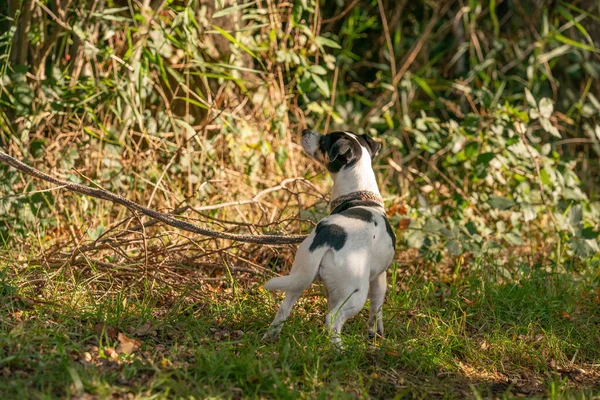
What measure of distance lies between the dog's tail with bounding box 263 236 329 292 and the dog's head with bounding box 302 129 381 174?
1.87ft

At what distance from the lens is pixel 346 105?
7445 millimetres

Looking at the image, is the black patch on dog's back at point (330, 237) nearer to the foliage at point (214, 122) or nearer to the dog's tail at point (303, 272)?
the dog's tail at point (303, 272)

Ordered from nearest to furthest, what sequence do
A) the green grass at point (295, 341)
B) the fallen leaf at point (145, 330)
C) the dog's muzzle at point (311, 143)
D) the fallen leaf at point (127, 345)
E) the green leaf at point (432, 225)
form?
the green grass at point (295, 341)
the fallen leaf at point (127, 345)
the fallen leaf at point (145, 330)
the dog's muzzle at point (311, 143)
the green leaf at point (432, 225)

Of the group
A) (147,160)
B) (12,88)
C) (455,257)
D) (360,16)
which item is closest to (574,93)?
(360,16)

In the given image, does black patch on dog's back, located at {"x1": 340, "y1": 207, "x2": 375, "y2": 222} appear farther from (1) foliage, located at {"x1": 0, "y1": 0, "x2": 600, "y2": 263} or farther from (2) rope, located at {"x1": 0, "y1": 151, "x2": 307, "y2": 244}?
(1) foliage, located at {"x1": 0, "y1": 0, "x2": 600, "y2": 263}

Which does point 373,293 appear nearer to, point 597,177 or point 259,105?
point 259,105

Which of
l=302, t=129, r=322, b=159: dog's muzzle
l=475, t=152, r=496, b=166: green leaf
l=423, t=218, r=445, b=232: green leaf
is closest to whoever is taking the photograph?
l=302, t=129, r=322, b=159: dog's muzzle

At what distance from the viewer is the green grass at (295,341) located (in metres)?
3.13

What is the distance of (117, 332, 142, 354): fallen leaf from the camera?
3.39 m

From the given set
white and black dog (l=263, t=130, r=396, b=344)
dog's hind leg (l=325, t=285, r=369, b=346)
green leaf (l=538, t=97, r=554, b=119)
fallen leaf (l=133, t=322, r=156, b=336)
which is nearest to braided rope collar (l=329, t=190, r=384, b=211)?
white and black dog (l=263, t=130, r=396, b=344)

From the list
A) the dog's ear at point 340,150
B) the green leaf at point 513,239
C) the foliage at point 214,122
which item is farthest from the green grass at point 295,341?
the dog's ear at point 340,150

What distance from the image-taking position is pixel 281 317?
376 centimetres

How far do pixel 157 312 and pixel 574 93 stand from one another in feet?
17.7

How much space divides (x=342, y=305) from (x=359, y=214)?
453 mm
